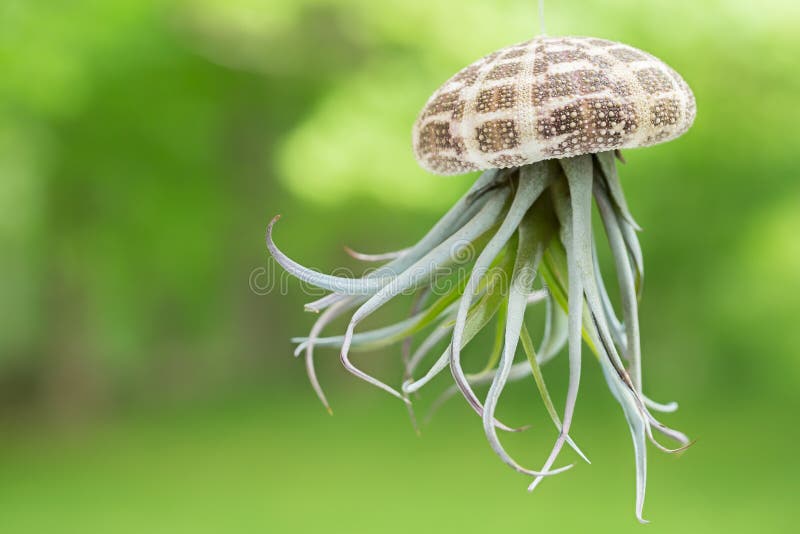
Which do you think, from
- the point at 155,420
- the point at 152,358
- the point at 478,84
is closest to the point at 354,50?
the point at 155,420

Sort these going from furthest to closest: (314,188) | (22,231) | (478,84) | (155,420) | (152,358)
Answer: (152,358)
(155,420)
(22,231)
(314,188)
(478,84)

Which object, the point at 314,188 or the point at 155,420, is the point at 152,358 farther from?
the point at 314,188

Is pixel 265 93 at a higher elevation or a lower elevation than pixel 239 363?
higher

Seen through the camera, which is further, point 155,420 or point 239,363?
point 239,363

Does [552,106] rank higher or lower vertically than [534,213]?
higher

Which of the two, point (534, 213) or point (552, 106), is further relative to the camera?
point (534, 213)
